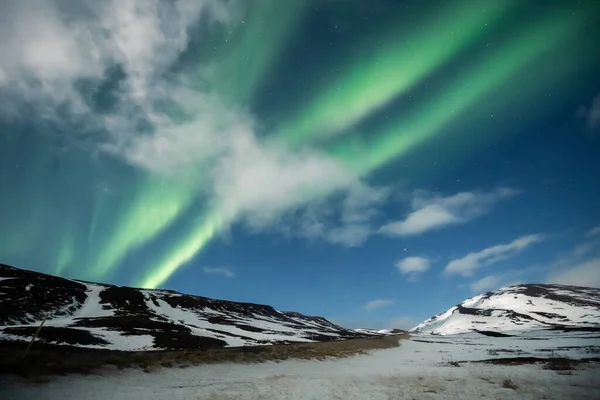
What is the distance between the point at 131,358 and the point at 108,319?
83880 millimetres

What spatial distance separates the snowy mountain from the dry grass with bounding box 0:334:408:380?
38747mm

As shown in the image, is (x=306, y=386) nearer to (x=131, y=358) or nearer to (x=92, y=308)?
(x=131, y=358)

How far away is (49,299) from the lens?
102875 millimetres

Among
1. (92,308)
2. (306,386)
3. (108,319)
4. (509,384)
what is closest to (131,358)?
(306,386)

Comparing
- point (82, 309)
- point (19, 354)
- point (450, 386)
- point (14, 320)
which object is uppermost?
point (82, 309)

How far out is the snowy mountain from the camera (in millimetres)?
61312

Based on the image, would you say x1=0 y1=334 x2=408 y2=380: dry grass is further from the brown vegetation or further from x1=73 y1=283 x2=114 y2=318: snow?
x1=73 y1=283 x2=114 y2=318: snow

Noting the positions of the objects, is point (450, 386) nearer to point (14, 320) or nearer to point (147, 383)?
point (147, 383)

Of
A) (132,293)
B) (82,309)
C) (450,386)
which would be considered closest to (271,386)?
(450,386)

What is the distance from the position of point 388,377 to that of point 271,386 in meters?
7.28

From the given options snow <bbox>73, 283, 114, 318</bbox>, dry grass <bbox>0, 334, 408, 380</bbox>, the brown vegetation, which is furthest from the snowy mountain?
the brown vegetation

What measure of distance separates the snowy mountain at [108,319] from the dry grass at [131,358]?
3875 cm

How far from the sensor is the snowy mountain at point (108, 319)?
61312mm

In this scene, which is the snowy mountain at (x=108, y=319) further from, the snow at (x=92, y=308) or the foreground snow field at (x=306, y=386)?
the foreground snow field at (x=306, y=386)
